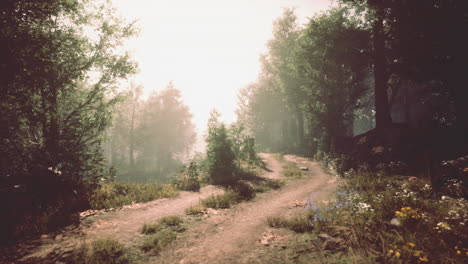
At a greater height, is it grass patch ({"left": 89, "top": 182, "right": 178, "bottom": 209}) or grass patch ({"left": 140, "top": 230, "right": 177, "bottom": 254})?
grass patch ({"left": 89, "top": 182, "right": 178, "bottom": 209})

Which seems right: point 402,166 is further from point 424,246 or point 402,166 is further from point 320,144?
point 320,144

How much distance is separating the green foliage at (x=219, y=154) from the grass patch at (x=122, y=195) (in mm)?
3223

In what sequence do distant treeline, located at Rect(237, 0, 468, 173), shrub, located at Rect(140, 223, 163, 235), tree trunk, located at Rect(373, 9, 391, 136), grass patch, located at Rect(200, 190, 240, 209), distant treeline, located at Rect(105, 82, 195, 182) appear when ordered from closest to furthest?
shrub, located at Rect(140, 223, 163, 235)
grass patch, located at Rect(200, 190, 240, 209)
distant treeline, located at Rect(237, 0, 468, 173)
tree trunk, located at Rect(373, 9, 391, 136)
distant treeline, located at Rect(105, 82, 195, 182)

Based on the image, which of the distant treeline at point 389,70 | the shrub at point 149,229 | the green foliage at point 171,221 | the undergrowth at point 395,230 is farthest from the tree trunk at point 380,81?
the shrub at point 149,229

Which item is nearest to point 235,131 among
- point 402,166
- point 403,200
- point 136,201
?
point 136,201

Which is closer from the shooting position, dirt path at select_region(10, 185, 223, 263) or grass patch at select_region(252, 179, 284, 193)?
dirt path at select_region(10, 185, 223, 263)

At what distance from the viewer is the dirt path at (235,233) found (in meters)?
4.65

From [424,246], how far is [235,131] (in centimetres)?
1243

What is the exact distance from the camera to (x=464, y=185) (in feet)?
20.0

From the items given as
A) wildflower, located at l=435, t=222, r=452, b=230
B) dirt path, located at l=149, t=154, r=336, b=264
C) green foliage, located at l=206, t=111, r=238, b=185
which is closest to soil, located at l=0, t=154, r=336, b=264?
dirt path, located at l=149, t=154, r=336, b=264

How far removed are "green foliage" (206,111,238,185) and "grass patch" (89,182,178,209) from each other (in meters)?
3.22

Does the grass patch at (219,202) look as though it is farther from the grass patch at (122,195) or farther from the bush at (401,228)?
the bush at (401,228)

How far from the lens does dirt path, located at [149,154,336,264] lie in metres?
4.65

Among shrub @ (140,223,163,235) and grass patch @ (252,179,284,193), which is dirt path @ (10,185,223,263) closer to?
shrub @ (140,223,163,235)
